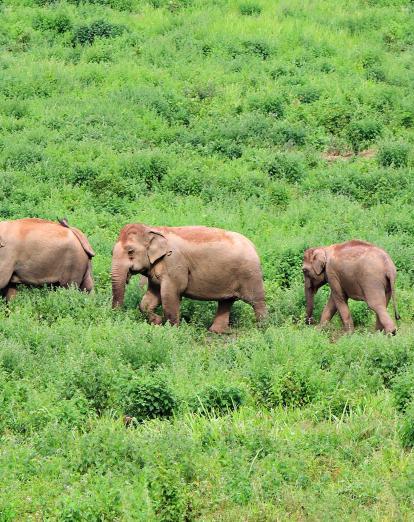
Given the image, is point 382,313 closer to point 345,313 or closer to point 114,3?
point 345,313

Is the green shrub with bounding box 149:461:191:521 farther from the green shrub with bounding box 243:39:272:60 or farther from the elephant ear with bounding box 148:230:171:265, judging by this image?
the green shrub with bounding box 243:39:272:60

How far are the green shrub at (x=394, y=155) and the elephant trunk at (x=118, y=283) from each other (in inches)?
258

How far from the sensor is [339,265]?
12.9 m

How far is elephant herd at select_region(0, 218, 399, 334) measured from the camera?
12.9 m

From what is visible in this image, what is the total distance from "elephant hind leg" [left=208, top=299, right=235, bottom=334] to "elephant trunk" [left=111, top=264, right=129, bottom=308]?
1.05 m

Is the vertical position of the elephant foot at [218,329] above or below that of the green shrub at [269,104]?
below

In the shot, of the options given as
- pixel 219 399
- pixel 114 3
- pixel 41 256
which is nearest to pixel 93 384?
pixel 219 399

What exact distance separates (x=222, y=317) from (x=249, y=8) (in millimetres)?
12383

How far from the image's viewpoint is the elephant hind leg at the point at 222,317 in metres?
13.0

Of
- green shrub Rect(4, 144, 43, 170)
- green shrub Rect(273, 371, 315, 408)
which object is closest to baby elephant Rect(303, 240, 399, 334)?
green shrub Rect(273, 371, 315, 408)

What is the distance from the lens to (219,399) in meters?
9.98

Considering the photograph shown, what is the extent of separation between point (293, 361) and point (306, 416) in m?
1.00

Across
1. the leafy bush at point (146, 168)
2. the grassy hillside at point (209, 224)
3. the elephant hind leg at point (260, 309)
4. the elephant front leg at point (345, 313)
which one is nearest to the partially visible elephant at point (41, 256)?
the grassy hillside at point (209, 224)

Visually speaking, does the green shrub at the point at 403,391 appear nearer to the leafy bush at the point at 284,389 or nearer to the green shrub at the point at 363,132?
the leafy bush at the point at 284,389
